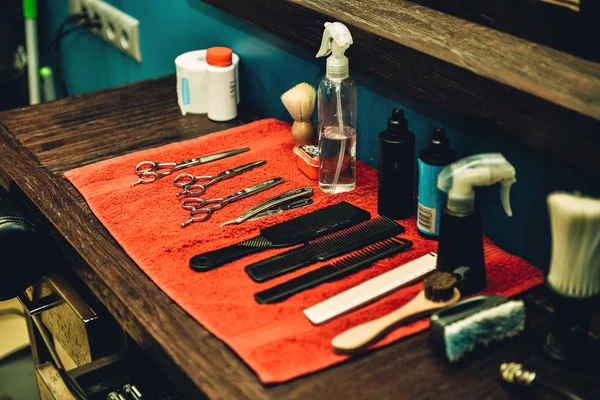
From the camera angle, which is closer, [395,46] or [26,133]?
[395,46]

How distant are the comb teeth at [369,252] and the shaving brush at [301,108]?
0.31 meters

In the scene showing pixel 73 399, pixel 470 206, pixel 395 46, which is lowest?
pixel 73 399

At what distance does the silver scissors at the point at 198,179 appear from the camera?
120 cm

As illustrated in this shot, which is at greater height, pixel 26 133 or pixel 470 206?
pixel 470 206

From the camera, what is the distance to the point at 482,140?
3.46 feet

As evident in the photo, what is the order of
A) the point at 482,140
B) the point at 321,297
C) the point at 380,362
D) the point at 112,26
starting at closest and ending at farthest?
the point at 380,362 < the point at 321,297 < the point at 482,140 < the point at 112,26

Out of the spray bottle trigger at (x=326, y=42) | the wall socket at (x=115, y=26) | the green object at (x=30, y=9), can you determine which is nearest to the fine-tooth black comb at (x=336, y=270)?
the spray bottle trigger at (x=326, y=42)

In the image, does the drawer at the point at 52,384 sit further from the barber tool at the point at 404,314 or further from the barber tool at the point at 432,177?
the barber tool at the point at 432,177

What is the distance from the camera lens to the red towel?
0.88 metres

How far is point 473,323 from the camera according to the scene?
2.74 ft

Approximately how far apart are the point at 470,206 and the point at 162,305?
16.1 inches

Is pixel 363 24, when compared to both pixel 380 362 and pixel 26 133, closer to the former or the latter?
pixel 380 362

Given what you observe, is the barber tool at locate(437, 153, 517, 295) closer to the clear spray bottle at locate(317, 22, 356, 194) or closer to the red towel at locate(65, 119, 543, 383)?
the red towel at locate(65, 119, 543, 383)

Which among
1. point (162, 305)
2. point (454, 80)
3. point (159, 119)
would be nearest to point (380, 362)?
point (162, 305)
